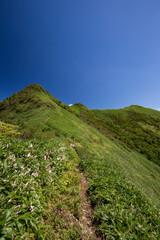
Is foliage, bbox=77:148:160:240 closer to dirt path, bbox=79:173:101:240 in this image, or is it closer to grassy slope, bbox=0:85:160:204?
dirt path, bbox=79:173:101:240

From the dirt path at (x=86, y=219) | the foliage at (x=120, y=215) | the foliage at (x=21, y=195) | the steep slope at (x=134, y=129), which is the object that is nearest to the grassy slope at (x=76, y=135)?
the foliage at (x=21, y=195)

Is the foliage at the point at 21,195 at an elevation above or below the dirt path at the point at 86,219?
above

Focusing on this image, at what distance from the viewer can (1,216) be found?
7.43ft

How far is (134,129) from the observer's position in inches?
1651

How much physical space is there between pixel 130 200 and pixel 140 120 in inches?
2087

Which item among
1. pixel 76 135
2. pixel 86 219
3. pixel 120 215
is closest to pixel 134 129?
pixel 76 135

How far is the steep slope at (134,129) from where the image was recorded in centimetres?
3077

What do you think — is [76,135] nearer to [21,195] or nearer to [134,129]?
[21,195]

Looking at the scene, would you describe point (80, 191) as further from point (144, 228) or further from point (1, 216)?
point (1, 216)

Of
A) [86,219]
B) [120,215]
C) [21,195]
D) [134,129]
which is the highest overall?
[21,195]

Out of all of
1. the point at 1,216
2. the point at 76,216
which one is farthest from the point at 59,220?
the point at 1,216

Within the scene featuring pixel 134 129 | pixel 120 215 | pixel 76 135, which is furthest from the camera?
pixel 134 129

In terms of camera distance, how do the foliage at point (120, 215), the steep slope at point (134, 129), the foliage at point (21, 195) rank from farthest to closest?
the steep slope at point (134, 129) < the foliage at point (120, 215) < the foliage at point (21, 195)

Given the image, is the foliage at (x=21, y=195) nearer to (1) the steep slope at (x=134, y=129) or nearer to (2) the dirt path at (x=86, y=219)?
(2) the dirt path at (x=86, y=219)
